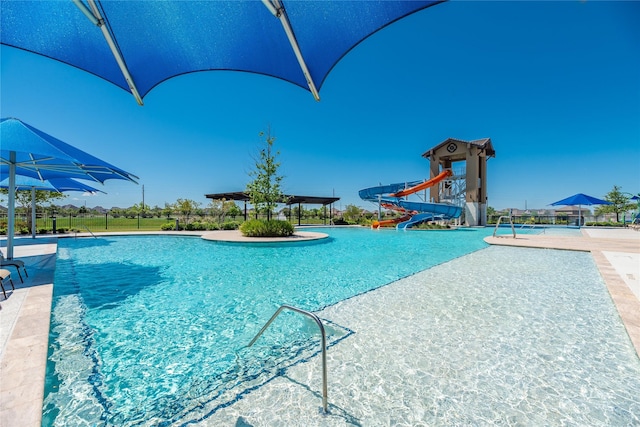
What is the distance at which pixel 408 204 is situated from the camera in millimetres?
22594

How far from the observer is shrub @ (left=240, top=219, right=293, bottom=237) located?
13961 millimetres

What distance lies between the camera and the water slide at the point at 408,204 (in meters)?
21.9

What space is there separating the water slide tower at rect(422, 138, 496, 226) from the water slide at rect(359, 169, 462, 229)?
2.14 meters

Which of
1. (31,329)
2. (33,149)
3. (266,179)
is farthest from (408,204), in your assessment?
(31,329)

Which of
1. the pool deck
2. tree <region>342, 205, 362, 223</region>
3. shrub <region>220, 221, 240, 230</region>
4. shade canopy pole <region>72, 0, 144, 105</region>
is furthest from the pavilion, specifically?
shade canopy pole <region>72, 0, 144, 105</region>

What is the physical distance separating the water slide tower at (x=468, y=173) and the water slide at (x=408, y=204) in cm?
214

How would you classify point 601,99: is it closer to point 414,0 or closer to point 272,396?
point 414,0

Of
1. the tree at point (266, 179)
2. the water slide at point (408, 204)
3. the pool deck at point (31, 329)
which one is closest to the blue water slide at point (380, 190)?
the water slide at point (408, 204)

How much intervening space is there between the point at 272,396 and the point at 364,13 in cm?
341

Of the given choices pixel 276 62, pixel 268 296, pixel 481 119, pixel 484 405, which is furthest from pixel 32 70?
pixel 481 119

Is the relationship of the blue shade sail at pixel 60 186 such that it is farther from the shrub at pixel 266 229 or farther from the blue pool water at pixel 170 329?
the shrub at pixel 266 229

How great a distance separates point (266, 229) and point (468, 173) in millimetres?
21755

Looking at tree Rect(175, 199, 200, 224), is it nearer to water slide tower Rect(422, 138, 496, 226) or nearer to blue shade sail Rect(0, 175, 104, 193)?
blue shade sail Rect(0, 175, 104, 193)

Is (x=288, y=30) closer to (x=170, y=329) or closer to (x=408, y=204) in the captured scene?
(x=170, y=329)
